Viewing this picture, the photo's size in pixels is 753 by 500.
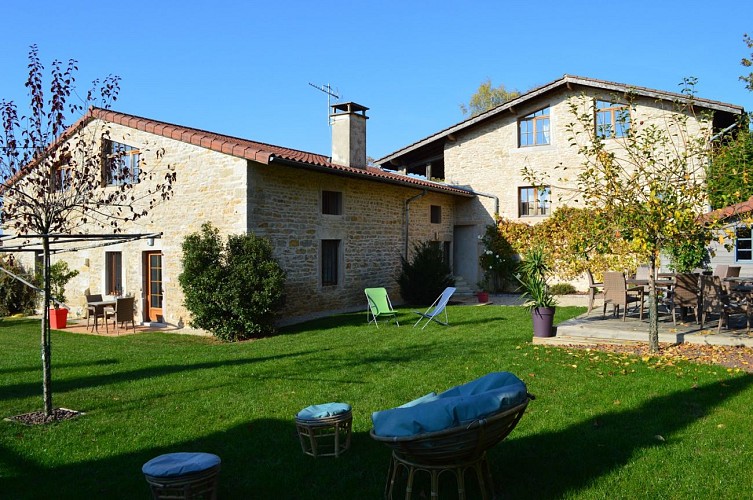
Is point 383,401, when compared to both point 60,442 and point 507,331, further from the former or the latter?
point 507,331

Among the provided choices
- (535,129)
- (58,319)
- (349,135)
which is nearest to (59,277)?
(58,319)

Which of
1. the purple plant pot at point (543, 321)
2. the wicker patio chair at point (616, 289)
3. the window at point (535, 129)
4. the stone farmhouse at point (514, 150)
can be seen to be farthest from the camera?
the window at point (535, 129)

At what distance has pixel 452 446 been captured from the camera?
325cm

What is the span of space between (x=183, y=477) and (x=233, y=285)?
785 centimetres

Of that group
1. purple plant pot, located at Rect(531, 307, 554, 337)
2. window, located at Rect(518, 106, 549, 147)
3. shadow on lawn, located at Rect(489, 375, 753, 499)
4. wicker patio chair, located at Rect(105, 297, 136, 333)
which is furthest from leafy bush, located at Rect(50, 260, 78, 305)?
window, located at Rect(518, 106, 549, 147)

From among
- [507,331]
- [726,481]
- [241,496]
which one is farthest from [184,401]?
[507,331]

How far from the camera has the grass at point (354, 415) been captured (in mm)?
3898

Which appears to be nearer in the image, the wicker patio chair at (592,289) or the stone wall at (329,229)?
the wicker patio chair at (592,289)

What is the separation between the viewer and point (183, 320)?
12.6 m

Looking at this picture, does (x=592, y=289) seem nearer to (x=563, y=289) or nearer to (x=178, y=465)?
(x=563, y=289)

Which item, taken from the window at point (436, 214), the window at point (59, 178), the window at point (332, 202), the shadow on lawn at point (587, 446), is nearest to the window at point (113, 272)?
the window at point (332, 202)

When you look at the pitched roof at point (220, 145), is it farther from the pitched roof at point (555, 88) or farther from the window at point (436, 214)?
the pitched roof at point (555, 88)

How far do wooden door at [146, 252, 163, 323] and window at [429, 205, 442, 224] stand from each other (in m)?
8.92

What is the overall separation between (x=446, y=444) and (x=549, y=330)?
21.1 feet
